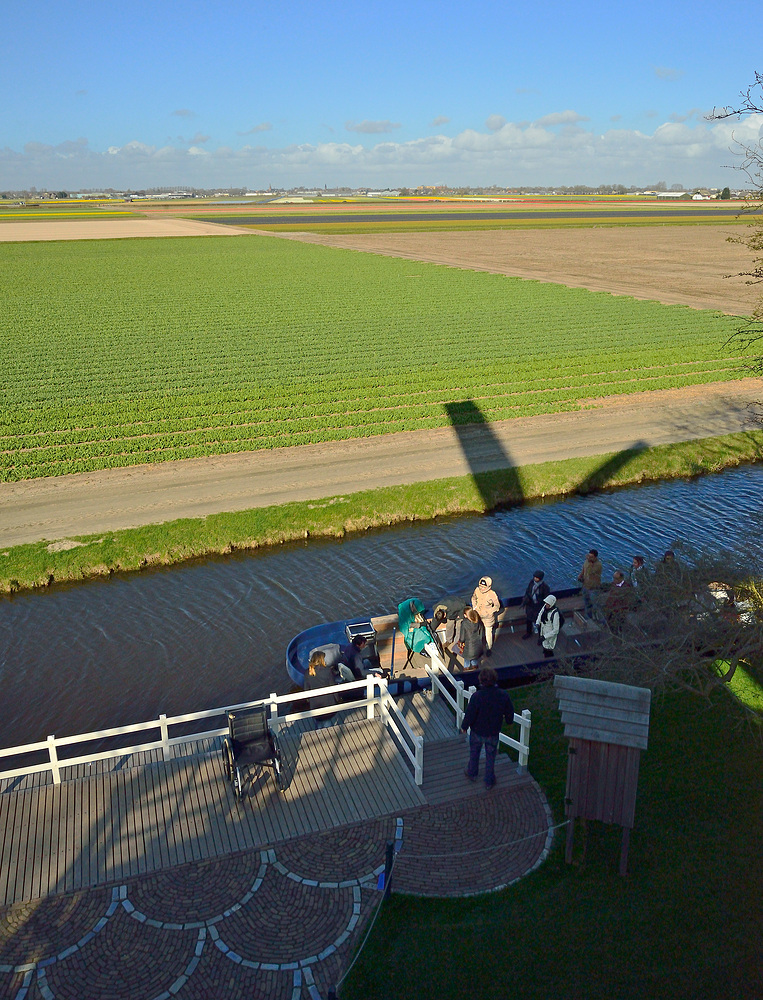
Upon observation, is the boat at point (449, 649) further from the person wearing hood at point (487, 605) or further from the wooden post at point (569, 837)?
the wooden post at point (569, 837)

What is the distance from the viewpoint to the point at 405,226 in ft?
427

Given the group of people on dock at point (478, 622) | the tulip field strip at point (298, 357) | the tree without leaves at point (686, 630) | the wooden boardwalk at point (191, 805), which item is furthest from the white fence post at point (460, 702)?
the tulip field strip at point (298, 357)

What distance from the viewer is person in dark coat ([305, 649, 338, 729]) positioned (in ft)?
38.9

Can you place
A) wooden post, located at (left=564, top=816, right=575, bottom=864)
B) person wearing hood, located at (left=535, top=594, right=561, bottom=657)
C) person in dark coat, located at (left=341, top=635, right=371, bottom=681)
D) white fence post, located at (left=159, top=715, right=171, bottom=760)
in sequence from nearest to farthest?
1. wooden post, located at (left=564, top=816, right=575, bottom=864)
2. white fence post, located at (left=159, top=715, right=171, bottom=760)
3. person in dark coat, located at (left=341, top=635, right=371, bottom=681)
4. person wearing hood, located at (left=535, top=594, right=561, bottom=657)

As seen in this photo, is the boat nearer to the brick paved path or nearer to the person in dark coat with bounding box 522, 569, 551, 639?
the person in dark coat with bounding box 522, 569, 551, 639

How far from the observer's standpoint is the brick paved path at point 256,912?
771 cm

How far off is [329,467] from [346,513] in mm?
3406

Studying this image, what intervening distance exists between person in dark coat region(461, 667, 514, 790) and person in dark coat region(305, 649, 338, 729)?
2.47m

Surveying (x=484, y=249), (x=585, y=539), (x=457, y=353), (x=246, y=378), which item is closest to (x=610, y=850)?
(x=585, y=539)

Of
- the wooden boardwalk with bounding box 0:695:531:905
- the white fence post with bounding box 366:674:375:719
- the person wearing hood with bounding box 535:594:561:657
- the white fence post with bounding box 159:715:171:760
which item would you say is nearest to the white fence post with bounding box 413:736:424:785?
the wooden boardwalk with bounding box 0:695:531:905

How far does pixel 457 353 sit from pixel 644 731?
31.2m

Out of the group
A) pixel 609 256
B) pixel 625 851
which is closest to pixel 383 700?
pixel 625 851

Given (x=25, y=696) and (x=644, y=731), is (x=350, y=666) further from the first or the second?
(x=25, y=696)

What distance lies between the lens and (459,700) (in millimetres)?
11781
